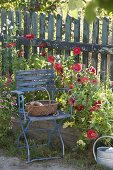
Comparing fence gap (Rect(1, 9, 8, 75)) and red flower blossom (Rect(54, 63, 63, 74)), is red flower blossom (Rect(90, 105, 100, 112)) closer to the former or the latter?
red flower blossom (Rect(54, 63, 63, 74))

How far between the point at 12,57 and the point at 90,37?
3.75ft

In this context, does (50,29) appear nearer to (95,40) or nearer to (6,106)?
(95,40)

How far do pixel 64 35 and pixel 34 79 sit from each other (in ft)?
3.58

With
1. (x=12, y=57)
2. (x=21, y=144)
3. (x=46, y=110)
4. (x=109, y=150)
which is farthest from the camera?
(x=12, y=57)

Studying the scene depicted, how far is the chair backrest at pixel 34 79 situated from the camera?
469cm

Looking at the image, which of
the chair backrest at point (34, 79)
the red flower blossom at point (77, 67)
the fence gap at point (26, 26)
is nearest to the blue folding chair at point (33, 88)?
the chair backrest at point (34, 79)

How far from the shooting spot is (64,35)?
18.4ft

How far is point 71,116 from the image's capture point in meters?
4.32

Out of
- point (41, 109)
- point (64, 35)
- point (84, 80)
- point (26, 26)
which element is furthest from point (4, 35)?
point (41, 109)

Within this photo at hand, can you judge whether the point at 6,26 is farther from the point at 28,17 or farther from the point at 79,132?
the point at 79,132

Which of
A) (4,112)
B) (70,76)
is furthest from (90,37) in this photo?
(4,112)

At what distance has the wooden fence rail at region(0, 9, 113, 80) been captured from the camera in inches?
196

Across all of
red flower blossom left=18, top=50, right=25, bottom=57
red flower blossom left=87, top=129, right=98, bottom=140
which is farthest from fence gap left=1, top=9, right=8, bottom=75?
red flower blossom left=87, top=129, right=98, bottom=140

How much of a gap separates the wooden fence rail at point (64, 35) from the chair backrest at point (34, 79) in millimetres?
618
